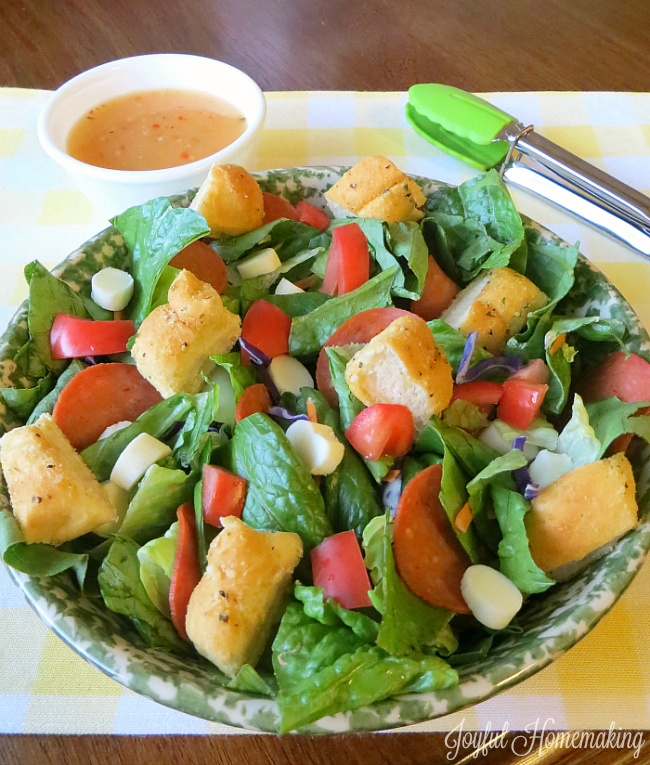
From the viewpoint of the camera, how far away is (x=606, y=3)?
2518 mm

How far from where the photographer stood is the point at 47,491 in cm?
84

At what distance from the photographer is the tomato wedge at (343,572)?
825mm

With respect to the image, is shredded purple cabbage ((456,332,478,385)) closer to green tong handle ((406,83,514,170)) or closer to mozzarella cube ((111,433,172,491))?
mozzarella cube ((111,433,172,491))

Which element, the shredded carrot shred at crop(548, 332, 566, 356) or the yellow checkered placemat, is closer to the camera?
the yellow checkered placemat

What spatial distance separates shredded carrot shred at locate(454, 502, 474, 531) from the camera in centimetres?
90

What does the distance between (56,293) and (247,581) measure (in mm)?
677

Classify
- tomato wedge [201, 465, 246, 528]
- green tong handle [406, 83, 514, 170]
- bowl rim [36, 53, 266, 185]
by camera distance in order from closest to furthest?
tomato wedge [201, 465, 246, 528], bowl rim [36, 53, 266, 185], green tong handle [406, 83, 514, 170]

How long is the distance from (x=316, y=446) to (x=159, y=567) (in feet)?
0.92

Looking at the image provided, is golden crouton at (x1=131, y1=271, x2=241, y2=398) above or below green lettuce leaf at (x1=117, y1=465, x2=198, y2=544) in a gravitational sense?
above

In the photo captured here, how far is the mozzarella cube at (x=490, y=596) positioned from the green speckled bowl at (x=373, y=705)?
36mm

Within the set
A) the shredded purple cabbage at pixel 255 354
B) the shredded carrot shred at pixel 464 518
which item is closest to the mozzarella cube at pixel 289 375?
the shredded purple cabbage at pixel 255 354

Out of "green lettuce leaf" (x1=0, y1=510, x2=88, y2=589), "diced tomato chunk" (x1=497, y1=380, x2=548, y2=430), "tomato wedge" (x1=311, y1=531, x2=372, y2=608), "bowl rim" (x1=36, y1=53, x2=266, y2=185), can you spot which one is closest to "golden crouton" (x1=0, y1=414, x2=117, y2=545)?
"green lettuce leaf" (x1=0, y1=510, x2=88, y2=589)

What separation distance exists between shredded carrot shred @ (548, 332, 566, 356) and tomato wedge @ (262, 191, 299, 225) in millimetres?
616

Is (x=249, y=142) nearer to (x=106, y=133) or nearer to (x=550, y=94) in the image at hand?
(x=106, y=133)
